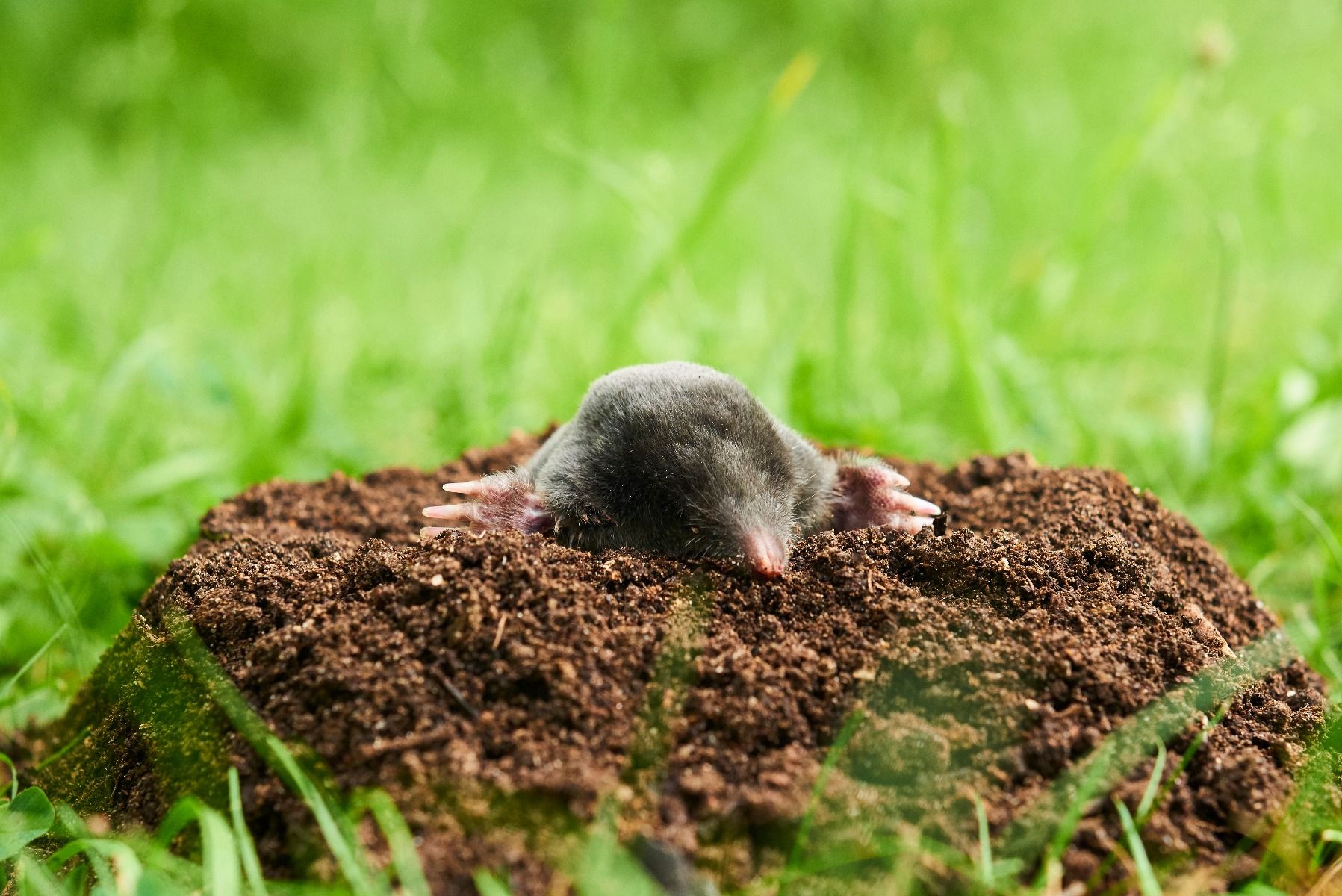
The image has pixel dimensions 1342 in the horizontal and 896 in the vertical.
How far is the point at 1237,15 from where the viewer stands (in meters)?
8.60

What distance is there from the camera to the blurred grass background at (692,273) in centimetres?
368

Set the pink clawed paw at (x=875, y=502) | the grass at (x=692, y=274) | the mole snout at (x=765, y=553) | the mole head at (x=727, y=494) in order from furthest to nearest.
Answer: the grass at (x=692, y=274) → the pink clawed paw at (x=875, y=502) → the mole head at (x=727, y=494) → the mole snout at (x=765, y=553)

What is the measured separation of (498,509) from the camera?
2473mm

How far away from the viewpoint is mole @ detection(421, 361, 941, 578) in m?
2.31

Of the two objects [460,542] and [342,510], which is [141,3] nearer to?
[342,510]

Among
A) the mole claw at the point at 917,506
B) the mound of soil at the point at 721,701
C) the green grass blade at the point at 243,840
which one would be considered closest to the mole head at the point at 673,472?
the mound of soil at the point at 721,701

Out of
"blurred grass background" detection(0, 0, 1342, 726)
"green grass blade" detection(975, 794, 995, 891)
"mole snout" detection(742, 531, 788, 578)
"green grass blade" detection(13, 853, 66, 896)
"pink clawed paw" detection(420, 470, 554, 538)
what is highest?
"blurred grass background" detection(0, 0, 1342, 726)

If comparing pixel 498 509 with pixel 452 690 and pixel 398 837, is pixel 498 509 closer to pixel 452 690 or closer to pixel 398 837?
pixel 452 690

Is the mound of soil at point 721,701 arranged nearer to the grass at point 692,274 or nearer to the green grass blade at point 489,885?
the green grass blade at point 489,885

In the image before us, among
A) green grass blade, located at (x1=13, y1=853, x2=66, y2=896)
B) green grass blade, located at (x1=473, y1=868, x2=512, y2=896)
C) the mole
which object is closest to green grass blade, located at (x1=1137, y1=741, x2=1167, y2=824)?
the mole

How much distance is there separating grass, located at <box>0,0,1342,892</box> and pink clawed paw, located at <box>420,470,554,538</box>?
35.7 inches

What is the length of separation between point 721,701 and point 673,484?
2.19 ft

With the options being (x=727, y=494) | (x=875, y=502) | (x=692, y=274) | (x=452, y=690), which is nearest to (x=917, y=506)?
(x=875, y=502)

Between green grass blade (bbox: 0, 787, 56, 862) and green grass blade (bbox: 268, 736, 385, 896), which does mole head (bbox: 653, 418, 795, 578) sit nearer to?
green grass blade (bbox: 268, 736, 385, 896)
